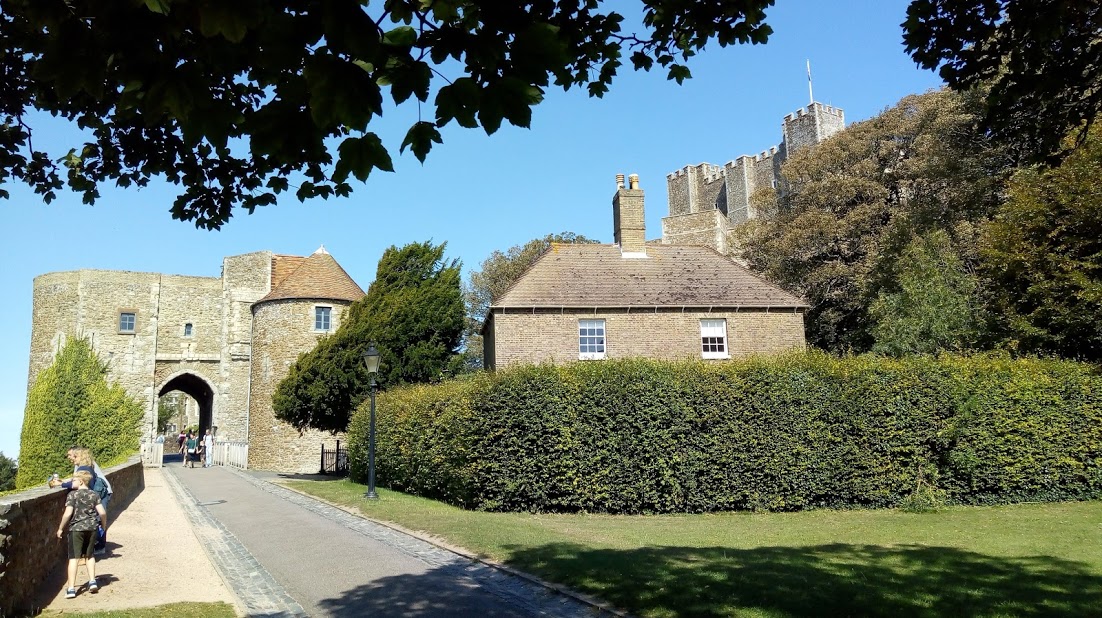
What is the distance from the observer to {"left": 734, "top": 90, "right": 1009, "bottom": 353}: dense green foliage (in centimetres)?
3083

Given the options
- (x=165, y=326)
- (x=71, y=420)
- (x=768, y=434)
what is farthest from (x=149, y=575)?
(x=165, y=326)

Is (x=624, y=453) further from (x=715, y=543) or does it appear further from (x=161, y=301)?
(x=161, y=301)

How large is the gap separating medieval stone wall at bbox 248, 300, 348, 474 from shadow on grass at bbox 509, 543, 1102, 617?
27.8m

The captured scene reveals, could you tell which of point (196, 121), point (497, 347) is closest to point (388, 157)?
point (196, 121)

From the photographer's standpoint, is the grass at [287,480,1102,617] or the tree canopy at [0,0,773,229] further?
the grass at [287,480,1102,617]

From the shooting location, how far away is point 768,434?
1644 centimetres

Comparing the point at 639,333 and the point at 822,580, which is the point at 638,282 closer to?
the point at 639,333

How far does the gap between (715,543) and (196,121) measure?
33.2 ft

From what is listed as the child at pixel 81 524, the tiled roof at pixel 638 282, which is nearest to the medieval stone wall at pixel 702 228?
the tiled roof at pixel 638 282

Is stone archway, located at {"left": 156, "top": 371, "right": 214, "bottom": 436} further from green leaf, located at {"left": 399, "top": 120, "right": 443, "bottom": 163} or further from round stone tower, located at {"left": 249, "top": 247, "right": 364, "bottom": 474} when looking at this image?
green leaf, located at {"left": 399, "top": 120, "right": 443, "bottom": 163}

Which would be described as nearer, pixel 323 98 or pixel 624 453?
pixel 323 98

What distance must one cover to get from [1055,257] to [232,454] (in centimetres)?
3823

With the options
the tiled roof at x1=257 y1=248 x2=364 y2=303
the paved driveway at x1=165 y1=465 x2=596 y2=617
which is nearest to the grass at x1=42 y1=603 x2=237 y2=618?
the paved driveway at x1=165 y1=465 x2=596 y2=617

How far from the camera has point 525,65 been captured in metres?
3.08
